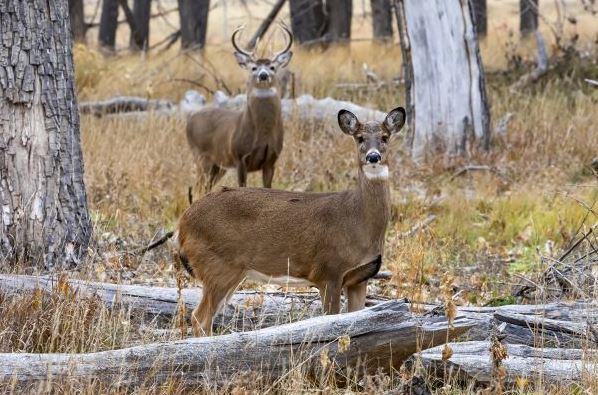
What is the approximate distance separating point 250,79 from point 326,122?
60.9 inches

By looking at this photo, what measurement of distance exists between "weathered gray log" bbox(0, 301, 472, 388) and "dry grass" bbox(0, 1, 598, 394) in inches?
3.3

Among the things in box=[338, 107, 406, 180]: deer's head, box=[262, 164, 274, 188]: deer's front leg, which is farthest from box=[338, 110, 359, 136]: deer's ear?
box=[262, 164, 274, 188]: deer's front leg

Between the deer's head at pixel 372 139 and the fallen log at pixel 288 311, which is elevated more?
the deer's head at pixel 372 139

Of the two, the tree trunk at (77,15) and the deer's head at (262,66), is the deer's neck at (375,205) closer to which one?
the deer's head at (262,66)

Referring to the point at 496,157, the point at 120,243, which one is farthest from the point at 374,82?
the point at 120,243

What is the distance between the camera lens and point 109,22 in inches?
1006

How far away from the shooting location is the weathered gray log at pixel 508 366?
500cm

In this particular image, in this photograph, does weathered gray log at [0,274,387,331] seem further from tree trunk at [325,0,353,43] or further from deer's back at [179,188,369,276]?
tree trunk at [325,0,353,43]

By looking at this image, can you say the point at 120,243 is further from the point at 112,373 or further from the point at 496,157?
the point at 496,157

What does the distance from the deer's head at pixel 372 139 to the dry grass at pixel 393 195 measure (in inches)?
21.9

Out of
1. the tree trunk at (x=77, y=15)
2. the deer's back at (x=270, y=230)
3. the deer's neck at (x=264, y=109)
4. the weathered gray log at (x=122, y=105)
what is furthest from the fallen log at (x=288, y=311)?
the tree trunk at (x=77, y=15)

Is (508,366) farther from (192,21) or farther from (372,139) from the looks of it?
(192,21)

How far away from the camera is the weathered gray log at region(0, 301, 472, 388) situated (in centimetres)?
484

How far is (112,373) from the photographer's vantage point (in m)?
4.80
